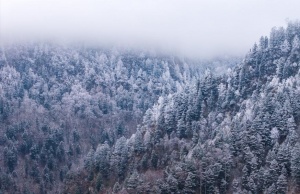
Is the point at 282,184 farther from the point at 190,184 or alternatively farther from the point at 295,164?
Answer: the point at 190,184

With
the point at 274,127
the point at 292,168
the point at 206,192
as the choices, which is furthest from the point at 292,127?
the point at 206,192

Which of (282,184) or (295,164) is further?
(295,164)

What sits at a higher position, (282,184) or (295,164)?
(295,164)

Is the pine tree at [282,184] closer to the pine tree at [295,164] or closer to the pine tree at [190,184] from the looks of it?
the pine tree at [295,164]

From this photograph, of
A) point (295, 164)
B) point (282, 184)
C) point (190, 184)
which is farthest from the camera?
point (190, 184)

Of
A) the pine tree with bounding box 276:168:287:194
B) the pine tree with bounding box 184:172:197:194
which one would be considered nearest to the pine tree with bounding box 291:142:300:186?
the pine tree with bounding box 276:168:287:194

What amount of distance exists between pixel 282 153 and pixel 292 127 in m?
18.0

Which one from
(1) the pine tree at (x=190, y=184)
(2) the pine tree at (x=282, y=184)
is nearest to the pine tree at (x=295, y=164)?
(2) the pine tree at (x=282, y=184)

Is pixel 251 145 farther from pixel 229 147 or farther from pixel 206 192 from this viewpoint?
pixel 206 192

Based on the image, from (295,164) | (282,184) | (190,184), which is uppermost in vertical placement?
(295,164)

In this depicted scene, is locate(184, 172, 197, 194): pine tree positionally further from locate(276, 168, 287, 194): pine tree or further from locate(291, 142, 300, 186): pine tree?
locate(291, 142, 300, 186): pine tree

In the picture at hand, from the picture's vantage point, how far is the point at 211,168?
18925 centimetres

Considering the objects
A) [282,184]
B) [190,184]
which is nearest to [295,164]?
[282,184]

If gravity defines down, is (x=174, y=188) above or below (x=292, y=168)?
below
